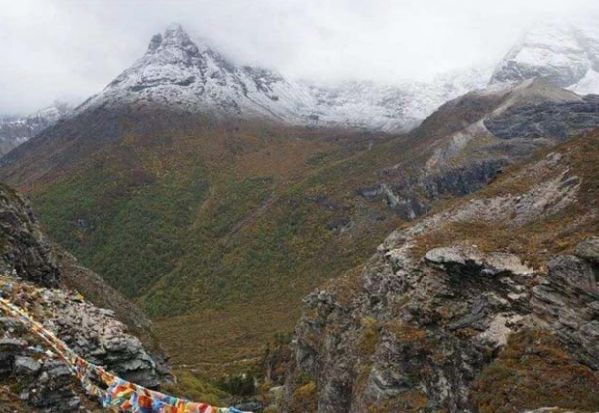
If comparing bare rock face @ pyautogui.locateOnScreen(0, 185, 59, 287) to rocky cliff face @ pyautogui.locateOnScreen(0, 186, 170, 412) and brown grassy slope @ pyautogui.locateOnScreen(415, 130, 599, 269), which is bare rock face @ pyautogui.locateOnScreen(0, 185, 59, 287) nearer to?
rocky cliff face @ pyautogui.locateOnScreen(0, 186, 170, 412)

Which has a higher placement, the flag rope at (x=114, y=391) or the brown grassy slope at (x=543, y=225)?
the brown grassy slope at (x=543, y=225)

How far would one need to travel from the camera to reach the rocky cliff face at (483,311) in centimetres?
2748

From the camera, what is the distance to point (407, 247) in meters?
42.2

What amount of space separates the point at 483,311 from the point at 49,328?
20850 millimetres

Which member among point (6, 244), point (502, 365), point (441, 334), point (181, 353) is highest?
point (181, 353)

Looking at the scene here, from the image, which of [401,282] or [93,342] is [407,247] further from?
[93,342]

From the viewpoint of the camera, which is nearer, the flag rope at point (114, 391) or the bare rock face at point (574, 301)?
the flag rope at point (114, 391)

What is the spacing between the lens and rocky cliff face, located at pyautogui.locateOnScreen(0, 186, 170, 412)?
22.0 meters

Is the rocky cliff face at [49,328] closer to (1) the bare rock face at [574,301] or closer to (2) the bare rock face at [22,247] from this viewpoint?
(2) the bare rock face at [22,247]

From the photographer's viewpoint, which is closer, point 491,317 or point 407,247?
point 491,317

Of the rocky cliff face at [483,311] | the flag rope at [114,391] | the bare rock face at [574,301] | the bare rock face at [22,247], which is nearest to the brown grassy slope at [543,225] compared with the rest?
the rocky cliff face at [483,311]

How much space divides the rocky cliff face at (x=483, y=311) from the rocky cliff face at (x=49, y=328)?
12.6m

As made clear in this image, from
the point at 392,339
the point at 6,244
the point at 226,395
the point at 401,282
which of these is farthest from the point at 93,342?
the point at 226,395

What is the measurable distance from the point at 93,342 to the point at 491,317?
1957cm
